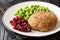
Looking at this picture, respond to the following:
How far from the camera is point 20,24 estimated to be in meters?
0.97

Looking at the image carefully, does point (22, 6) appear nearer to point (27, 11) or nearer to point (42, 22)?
point (27, 11)

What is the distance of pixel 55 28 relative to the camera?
990 millimetres

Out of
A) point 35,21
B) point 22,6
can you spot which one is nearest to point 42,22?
point 35,21

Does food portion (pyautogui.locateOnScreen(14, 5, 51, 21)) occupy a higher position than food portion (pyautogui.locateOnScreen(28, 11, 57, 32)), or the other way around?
food portion (pyautogui.locateOnScreen(14, 5, 51, 21))

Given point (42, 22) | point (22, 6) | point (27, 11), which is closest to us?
point (42, 22)

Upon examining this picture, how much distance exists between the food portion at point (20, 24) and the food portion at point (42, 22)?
33mm

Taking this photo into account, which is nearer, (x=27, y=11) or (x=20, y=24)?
(x=20, y=24)

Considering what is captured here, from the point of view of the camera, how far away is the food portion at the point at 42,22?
0.96 meters

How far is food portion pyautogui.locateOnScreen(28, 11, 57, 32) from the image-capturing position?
0.96m

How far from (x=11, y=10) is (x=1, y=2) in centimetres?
20

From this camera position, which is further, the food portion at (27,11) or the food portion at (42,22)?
the food portion at (27,11)

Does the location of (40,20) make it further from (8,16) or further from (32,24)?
(8,16)

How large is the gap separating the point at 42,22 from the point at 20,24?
0.41 feet

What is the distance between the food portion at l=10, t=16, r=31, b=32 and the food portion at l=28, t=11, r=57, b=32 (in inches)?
1.3
